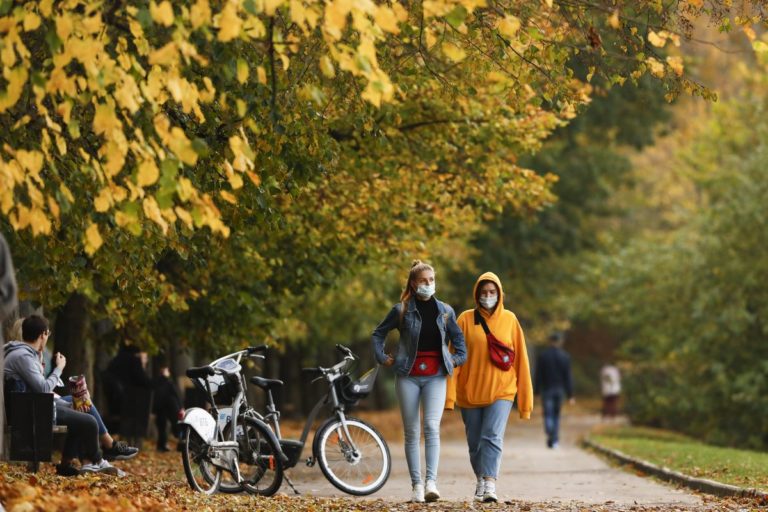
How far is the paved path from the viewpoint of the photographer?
13.5 meters

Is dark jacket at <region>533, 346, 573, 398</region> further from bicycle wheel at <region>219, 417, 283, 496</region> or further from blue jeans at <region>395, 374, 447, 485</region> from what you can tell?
blue jeans at <region>395, 374, 447, 485</region>

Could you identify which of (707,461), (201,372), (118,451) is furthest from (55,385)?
(707,461)

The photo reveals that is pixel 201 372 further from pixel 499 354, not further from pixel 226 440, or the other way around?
pixel 499 354

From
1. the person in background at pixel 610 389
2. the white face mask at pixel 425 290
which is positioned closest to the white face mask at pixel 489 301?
the white face mask at pixel 425 290

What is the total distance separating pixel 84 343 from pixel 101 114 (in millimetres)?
10502

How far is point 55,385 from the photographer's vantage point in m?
12.0

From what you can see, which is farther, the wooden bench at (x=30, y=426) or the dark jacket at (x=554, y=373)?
the dark jacket at (x=554, y=373)

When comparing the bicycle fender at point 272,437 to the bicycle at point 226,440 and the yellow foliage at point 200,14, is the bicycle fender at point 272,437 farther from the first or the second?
the yellow foliage at point 200,14

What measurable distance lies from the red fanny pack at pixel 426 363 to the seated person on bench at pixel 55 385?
117 inches

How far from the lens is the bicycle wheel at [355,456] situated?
1231cm

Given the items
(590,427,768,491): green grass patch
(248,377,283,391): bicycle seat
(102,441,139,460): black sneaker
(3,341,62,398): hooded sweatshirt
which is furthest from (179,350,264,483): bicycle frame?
(590,427,768,491): green grass patch

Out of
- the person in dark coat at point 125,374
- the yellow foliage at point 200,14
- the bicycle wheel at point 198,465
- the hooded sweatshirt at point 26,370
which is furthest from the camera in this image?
the person in dark coat at point 125,374

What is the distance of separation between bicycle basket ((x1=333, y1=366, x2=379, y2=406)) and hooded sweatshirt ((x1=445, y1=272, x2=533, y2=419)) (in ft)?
4.03

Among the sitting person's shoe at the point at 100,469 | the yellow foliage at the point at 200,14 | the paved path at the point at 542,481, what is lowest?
the paved path at the point at 542,481
